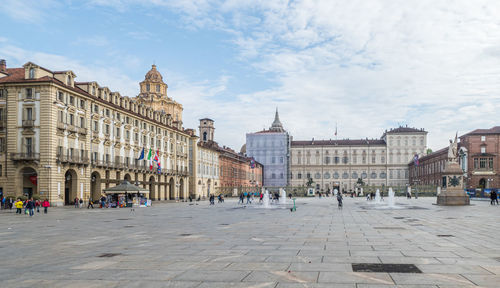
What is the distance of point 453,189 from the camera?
140ft

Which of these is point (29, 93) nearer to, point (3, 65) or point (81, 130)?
point (81, 130)

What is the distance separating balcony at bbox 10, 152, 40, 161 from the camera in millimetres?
44669

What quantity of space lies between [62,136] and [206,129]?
68.5 meters

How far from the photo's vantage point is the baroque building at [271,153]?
13450 cm

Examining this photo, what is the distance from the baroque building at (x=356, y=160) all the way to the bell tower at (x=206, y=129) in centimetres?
4234

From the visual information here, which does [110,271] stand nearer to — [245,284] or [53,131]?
[245,284]

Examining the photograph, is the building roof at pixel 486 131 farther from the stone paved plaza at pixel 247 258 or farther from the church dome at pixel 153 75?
the stone paved plaza at pixel 247 258

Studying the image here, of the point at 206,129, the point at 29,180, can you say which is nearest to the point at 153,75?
the point at 206,129

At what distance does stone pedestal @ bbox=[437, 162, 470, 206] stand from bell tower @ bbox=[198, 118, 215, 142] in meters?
76.5

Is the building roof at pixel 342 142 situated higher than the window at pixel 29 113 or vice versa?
the building roof at pixel 342 142

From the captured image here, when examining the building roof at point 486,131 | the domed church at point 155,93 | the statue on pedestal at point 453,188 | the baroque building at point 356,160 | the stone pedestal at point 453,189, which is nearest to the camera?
the stone pedestal at point 453,189

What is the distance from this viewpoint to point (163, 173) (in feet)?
237

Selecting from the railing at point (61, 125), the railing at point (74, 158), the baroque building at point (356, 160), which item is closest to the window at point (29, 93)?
the railing at point (61, 125)

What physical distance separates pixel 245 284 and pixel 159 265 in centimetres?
294
